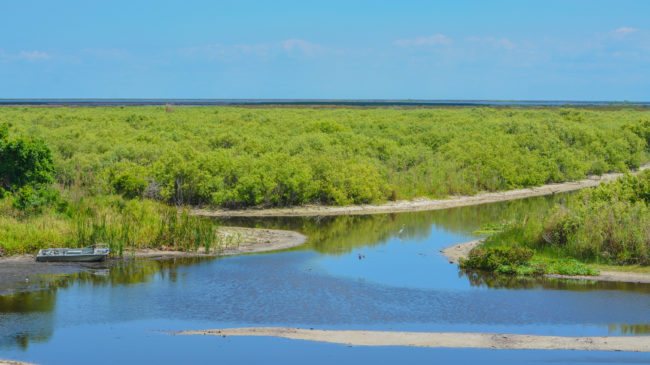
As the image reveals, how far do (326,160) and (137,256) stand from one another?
64.6ft

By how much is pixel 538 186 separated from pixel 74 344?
149 ft

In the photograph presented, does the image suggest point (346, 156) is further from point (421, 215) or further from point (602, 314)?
point (602, 314)

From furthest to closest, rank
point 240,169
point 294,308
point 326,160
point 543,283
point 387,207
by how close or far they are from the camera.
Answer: point 326,160 < point 387,207 < point 240,169 < point 543,283 < point 294,308

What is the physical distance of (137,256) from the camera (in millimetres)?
30109

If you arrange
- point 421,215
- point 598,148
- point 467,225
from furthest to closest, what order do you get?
point 598,148 < point 421,215 < point 467,225

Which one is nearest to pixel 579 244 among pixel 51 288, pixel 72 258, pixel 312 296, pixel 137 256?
pixel 312 296

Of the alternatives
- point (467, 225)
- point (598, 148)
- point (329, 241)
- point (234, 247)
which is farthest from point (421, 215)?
point (598, 148)

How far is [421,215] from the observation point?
4400 centimetres

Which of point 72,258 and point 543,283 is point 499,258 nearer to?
point 543,283

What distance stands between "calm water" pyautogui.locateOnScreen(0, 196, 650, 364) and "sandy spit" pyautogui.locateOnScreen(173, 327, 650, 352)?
0.41 meters

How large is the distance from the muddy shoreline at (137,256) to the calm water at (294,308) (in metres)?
0.84

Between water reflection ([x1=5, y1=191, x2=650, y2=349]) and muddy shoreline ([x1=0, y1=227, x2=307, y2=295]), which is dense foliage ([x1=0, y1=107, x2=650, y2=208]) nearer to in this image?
muddy shoreline ([x1=0, y1=227, x2=307, y2=295])

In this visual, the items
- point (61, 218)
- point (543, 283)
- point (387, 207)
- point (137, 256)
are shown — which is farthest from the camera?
point (387, 207)

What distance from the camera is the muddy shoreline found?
25.7 metres
